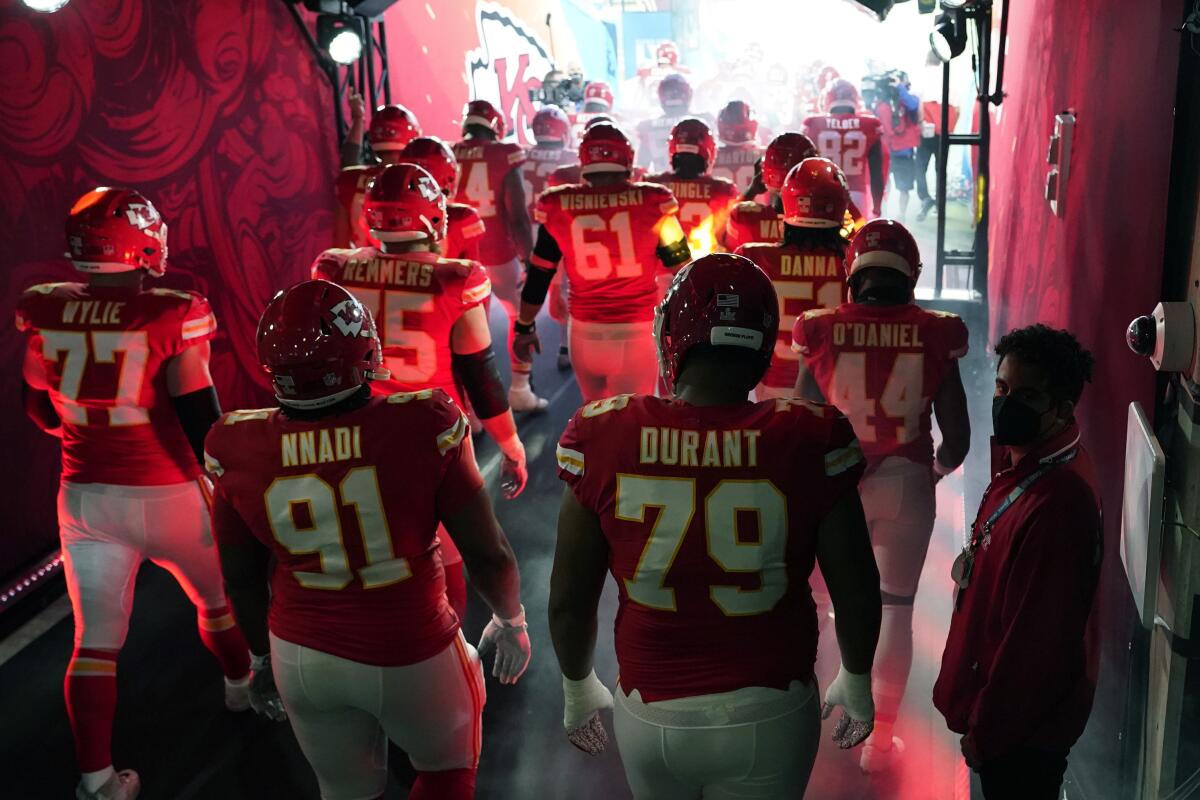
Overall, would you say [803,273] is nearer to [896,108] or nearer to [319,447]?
[319,447]

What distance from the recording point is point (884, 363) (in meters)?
3.28

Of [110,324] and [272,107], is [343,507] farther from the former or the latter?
[272,107]

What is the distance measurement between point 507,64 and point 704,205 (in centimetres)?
959

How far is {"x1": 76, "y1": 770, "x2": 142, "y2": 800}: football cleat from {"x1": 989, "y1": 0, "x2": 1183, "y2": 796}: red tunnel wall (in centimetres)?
305

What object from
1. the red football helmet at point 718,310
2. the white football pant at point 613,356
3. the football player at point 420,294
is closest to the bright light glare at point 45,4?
the football player at point 420,294

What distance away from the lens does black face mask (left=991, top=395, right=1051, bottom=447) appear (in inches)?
91.0

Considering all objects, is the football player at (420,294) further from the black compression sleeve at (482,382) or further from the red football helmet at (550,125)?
the red football helmet at (550,125)

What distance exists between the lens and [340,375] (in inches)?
91.0

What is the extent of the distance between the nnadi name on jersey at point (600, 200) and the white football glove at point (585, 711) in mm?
2926

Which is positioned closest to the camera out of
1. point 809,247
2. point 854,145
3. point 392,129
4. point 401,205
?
point 401,205

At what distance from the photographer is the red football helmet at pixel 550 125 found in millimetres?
7977

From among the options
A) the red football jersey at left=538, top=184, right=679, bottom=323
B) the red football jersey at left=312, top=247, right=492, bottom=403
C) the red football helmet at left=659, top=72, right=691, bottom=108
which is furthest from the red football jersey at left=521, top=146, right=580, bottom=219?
the red football jersey at left=312, top=247, right=492, bottom=403

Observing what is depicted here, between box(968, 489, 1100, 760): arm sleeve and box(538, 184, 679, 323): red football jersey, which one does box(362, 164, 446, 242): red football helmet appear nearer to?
box(538, 184, 679, 323): red football jersey

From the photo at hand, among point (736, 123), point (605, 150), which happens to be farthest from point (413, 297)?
point (736, 123)
